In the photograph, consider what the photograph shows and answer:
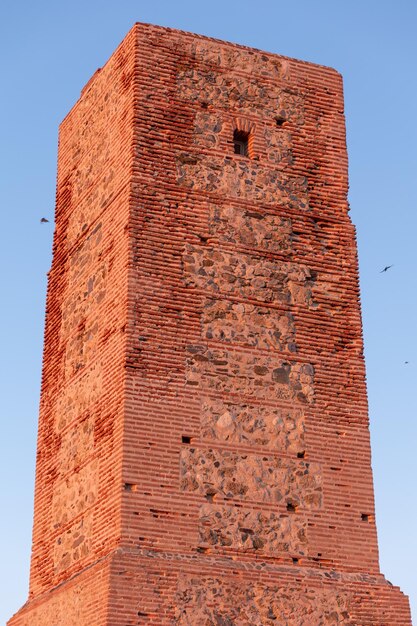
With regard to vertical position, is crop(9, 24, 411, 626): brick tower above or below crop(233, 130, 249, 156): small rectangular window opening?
below

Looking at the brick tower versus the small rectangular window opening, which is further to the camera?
the small rectangular window opening

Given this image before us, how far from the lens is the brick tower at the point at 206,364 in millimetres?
12547

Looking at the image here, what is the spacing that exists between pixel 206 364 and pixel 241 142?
10.4 ft

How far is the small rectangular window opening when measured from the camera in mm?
14914

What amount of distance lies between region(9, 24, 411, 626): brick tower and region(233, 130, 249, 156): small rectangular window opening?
1.2 inches

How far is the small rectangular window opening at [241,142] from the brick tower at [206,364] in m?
0.03

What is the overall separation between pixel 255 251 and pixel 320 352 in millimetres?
1406

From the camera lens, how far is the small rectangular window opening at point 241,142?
1491cm

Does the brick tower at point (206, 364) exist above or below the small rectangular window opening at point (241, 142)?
below

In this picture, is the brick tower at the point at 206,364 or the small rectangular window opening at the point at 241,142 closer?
the brick tower at the point at 206,364

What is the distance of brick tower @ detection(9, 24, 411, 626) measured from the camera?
12.5 metres

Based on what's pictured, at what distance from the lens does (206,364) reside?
13.4 metres

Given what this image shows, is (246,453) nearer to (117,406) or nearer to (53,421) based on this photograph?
Result: (117,406)

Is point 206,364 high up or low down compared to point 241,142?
down
